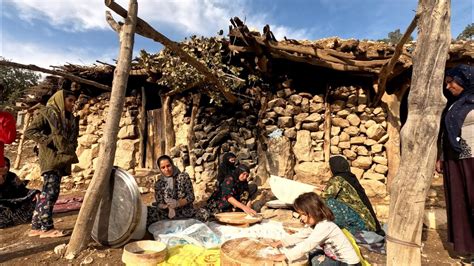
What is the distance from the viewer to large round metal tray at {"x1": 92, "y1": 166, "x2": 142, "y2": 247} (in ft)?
9.75

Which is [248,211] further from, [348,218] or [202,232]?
[348,218]

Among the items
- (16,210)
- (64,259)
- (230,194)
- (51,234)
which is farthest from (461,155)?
(16,210)

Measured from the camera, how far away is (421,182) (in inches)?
79.5

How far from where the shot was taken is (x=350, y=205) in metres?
3.45

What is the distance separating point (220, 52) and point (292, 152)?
2.53m

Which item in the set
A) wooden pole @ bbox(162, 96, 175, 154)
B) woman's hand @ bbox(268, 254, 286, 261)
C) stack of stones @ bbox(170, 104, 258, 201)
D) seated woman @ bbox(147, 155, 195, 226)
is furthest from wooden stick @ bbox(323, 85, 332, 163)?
woman's hand @ bbox(268, 254, 286, 261)

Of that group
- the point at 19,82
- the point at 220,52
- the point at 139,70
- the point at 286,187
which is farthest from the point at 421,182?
the point at 19,82

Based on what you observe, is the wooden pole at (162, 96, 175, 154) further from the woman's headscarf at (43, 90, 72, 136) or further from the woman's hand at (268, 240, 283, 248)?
the woman's hand at (268, 240, 283, 248)

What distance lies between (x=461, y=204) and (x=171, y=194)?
133 inches

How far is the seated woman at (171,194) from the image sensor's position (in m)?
3.78

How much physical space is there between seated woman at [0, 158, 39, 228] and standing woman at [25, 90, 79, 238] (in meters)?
0.82

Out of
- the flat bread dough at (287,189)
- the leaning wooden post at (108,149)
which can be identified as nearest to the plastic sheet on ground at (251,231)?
the flat bread dough at (287,189)

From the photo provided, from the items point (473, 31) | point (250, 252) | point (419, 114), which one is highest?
point (473, 31)

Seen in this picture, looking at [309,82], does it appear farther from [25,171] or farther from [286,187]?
[25,171]
